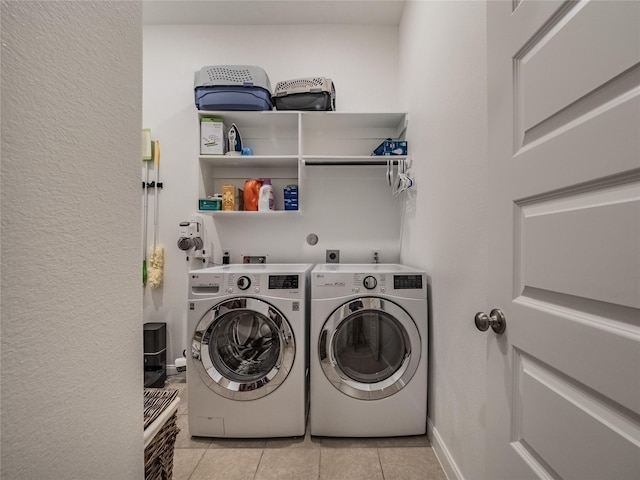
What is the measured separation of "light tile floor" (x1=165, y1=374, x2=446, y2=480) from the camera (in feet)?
4.58

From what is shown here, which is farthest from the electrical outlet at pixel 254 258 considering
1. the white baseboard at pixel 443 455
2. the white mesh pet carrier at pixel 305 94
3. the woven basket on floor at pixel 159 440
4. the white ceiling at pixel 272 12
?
the white ceiling at pixel 272 12

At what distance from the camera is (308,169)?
95.8 inches

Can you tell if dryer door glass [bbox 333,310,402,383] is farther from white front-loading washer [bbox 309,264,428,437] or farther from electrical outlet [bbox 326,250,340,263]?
electrical outlet [bbox 326,250,340,263]

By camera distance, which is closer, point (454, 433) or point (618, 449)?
point (618, 449)

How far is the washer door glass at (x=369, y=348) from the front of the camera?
1609 mm

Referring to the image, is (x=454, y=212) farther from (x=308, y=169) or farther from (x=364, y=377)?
(x=308, y=169)

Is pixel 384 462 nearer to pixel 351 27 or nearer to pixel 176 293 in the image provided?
pixel 176 293

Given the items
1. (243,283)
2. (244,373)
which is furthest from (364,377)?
(243,283)

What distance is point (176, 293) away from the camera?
96.0 inches

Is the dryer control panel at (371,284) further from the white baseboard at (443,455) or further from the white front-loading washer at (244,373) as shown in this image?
the white baseboard at (443,455)

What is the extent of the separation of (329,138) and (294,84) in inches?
20.0

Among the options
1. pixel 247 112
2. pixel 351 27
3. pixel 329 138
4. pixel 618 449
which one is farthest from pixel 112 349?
pixel 351 27

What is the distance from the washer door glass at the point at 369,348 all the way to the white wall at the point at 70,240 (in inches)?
43.5

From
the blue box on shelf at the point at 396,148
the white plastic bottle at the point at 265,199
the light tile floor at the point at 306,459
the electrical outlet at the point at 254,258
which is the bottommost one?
the light tile floor at the point at 306,459
